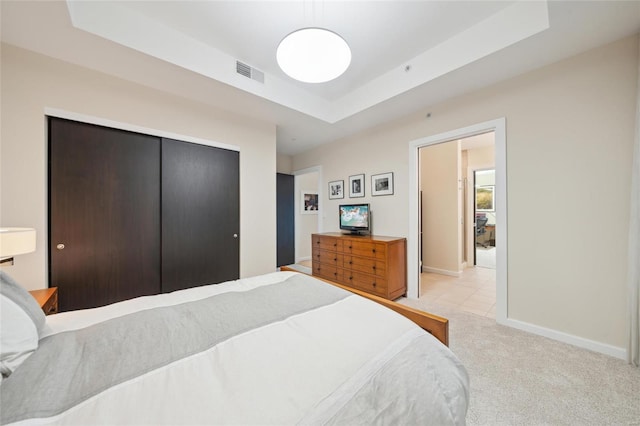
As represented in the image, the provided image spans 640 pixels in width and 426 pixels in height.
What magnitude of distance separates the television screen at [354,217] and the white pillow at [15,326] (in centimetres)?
332

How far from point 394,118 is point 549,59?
5.38 ft

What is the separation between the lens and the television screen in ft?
12.1

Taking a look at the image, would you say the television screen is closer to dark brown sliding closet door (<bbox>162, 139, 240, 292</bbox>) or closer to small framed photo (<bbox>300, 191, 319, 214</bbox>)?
dark brown sliding closet door (<bbox>162, 139, 240, 292</bbox>)

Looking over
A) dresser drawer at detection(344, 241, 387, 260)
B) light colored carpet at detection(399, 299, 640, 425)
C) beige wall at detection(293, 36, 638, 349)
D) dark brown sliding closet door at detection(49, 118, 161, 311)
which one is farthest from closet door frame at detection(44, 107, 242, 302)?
light colored carpet at detection(399, 299, 640, 425)

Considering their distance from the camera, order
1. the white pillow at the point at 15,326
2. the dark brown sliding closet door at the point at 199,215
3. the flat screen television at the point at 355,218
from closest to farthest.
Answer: the white pillow at the point at 15,326 → the dark brown sliding closet door at the point at 199,215 → the flat screen television at the point at 355,218

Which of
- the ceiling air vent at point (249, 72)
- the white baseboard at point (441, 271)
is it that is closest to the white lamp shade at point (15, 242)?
the ceiling air vent at point (249, 72)

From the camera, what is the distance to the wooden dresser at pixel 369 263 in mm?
3016

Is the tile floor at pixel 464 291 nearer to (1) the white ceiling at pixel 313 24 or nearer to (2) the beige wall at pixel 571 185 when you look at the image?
(2) the beige wall at pixel 571 185

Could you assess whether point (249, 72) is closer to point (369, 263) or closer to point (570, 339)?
point (369, 263)

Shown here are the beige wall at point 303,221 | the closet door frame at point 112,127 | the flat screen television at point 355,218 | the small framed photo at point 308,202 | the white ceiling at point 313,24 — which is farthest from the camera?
the small framed photo at point 308,202

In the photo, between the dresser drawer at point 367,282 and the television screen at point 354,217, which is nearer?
the dresser drawer at point 367,282

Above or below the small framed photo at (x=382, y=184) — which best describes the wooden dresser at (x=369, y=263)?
below

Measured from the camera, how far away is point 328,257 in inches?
147

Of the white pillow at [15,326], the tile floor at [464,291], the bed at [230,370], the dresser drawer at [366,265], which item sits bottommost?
the tile floor at [464,291]
